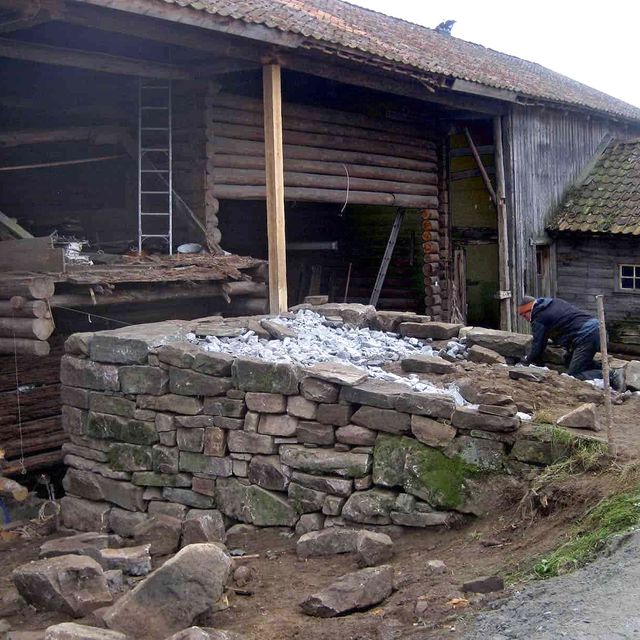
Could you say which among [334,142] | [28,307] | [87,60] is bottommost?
[28,307]

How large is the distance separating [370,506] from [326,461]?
1.57 feet

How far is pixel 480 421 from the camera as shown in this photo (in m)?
5.53

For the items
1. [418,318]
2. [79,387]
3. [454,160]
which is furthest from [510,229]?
[79,387]

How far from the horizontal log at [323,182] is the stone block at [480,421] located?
5.58 meters

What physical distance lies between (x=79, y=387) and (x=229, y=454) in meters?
1.74

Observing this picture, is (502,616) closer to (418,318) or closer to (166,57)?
(418,318)

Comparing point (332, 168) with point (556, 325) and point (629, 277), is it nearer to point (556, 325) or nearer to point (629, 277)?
point (556, 325)

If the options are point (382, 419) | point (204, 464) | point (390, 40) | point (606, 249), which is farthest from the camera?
point (606, 249)

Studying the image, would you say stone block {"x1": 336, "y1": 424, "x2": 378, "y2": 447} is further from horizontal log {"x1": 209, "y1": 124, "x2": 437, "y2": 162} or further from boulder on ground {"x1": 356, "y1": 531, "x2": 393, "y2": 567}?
horizontal log {"x1": 209, "y1": 124, "x2": 437, "y2": 162}

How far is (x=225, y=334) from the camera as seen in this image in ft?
24.6

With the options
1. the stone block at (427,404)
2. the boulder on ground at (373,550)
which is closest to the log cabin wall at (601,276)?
the stone block at (427,404)

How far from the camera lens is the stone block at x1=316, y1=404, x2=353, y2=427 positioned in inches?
239

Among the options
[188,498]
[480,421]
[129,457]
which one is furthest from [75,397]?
[480,421]

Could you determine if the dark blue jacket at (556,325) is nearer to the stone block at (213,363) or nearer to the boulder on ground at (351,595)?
the stone block at (213,363)
